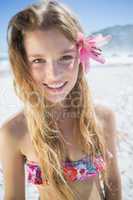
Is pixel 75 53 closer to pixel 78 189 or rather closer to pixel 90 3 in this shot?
pixel 78 189

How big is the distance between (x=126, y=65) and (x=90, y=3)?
53cm

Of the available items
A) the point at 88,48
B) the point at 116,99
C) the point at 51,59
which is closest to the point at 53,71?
the point at 51,59

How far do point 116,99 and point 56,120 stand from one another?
2.64 ft

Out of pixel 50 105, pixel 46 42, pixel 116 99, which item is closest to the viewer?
pixel 46 42

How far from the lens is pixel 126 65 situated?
183 cm

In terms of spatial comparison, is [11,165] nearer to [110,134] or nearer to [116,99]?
[110,134]

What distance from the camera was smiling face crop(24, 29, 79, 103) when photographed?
2.82 feet

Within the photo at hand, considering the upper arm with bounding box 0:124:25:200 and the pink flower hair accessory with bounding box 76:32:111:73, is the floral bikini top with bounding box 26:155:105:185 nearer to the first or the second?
the upper arm with bounding box 0:124:25:200

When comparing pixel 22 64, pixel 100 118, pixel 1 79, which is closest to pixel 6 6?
pixel 1 79

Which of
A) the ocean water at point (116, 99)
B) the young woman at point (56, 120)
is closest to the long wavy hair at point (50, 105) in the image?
the young woman at point (56, 120)

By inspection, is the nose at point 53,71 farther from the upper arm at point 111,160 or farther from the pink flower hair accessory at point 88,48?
the upper arm at point 111,160

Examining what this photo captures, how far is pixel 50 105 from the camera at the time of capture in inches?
40.1

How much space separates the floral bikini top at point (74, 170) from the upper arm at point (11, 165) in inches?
1.2

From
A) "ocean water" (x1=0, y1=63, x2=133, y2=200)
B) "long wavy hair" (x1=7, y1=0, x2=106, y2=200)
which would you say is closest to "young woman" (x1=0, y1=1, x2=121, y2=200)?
"long wavy hair" (x1=7, y1=0, x2=106, y2=200)
